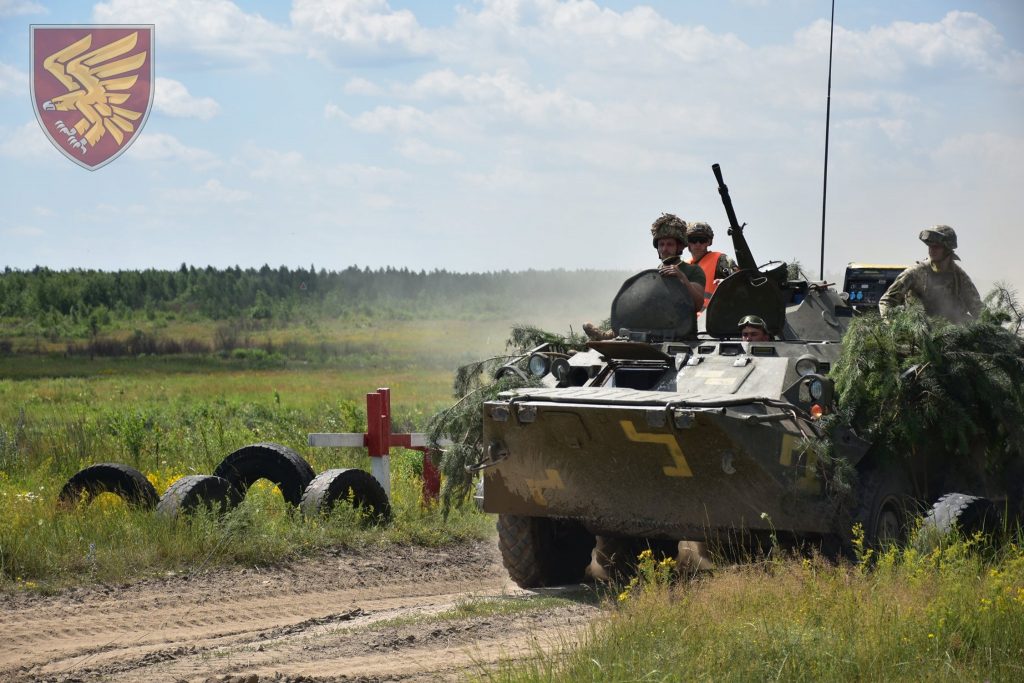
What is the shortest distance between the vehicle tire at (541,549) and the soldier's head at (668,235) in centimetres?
216

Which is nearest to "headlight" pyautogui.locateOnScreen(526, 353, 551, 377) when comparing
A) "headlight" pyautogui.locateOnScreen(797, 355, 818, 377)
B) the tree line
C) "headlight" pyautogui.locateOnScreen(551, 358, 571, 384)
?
"headlight" pyautogui.locateOnScreen(551, 358, 571, 384)

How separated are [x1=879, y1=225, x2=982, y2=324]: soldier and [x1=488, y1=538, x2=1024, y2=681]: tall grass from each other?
11.0ft

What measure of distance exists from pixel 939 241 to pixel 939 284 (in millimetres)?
326

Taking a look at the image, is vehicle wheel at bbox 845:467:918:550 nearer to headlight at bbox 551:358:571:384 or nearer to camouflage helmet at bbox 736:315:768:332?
camouflage helmet at bbox 736:315:768:332

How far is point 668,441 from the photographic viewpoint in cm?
834

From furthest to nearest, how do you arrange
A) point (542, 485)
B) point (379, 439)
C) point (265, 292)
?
1. point (265, 292)
2. point (379, 439)
3. point (542, 485)

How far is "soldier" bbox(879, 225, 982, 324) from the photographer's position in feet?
34.2

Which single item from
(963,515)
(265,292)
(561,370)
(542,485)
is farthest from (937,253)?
(265,292)

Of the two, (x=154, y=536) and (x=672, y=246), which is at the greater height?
(x=672, y=246)

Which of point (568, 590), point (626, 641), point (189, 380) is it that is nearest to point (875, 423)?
point (568, 590)

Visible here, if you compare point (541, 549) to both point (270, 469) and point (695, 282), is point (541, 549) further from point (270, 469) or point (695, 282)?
point (270, 469)

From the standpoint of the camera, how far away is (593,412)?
8438mm

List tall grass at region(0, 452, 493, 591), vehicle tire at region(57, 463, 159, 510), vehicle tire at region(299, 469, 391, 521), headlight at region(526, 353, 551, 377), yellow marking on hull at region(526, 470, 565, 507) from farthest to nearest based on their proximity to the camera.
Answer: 1. vehicle tire at region(299, 469, 391, 521)
2. vehicle tire at region(57, 463, 159, 510)
3. headlight at region(526, 353, 551, 377)
4. tall grass at region(0, 452, 493, 591)
5. yellow marking on hull at region(526, 470, 565, 507)

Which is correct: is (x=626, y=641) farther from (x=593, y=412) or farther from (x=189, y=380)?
(x=189, y=380)
